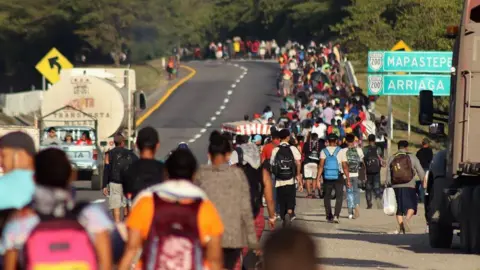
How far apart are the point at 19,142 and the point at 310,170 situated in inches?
852

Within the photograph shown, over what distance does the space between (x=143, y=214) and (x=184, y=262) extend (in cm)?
42

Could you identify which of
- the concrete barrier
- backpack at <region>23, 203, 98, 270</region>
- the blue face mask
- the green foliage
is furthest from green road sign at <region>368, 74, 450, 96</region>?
the concrete barrier

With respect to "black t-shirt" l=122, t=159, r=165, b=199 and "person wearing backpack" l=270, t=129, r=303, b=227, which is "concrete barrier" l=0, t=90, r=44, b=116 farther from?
"black t-shirt" l=122, t=159, r=165, b=199

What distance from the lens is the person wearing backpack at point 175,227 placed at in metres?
7.98

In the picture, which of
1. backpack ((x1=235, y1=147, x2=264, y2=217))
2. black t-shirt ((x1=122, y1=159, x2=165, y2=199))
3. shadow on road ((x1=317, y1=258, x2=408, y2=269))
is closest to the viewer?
black t-shirt ((x1=122, y1=159, x2=165, y2=199))

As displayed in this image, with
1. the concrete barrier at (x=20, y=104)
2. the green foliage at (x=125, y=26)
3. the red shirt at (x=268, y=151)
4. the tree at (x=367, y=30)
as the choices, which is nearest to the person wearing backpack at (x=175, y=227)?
the red shirt at (x=268, y=151)

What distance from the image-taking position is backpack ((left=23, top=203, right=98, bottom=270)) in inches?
290

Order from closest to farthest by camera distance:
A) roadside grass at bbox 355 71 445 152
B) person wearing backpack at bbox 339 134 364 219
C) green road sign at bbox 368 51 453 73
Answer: person wearing backpack at bbox 339 134 364 219
green road sign at bbox 368 51 453 73
roadside grass at bbox 355 71 445 152

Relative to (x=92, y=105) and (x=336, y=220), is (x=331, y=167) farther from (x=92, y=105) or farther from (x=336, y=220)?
(x=92, y=105)

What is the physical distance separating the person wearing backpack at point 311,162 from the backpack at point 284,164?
7.64m

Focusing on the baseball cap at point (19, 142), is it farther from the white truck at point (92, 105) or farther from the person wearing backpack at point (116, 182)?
the white truck at point (92, 105)

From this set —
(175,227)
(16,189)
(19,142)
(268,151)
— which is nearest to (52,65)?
(268,151)

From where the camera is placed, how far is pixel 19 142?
8.62m

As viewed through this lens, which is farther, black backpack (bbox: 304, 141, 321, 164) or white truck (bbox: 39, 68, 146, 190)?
white truck (bbox: 39, 68, 146, 190)
